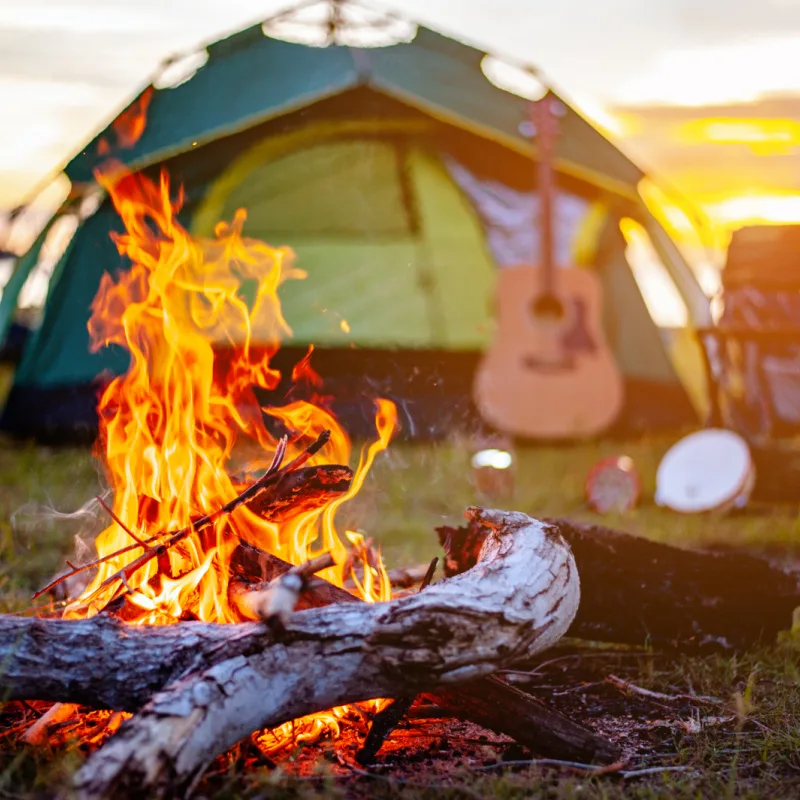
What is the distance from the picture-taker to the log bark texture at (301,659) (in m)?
1.99

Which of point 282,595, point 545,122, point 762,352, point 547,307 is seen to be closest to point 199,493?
point 282,595

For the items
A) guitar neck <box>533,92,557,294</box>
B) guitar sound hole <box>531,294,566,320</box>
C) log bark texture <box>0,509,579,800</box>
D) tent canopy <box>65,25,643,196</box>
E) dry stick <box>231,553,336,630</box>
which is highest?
tent canopy <box>65,25,643,196</box>

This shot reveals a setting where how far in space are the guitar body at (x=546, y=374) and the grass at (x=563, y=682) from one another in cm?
155

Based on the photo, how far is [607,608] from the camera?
3.25m

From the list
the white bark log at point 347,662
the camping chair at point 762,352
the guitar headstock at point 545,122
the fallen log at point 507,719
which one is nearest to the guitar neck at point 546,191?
the guitar headstock at point 545,122

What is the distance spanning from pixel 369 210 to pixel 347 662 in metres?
6.82

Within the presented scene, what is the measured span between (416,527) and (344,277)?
353cm

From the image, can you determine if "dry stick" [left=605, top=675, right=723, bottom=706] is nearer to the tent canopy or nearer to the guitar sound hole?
the guitar sound hole

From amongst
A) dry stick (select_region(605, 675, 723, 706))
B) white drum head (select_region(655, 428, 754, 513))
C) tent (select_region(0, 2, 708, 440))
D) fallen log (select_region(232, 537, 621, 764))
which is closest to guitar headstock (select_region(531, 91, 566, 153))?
tent (select_region(0, 2, 708, 440))

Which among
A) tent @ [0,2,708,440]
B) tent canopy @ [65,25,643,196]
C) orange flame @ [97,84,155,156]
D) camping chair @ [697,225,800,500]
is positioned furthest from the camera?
tent @ [0,2,708,440]

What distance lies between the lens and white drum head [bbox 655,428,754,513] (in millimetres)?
6270

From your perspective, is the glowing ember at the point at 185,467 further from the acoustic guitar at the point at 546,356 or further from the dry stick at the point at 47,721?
the acoustic guitar at the point at 546,356

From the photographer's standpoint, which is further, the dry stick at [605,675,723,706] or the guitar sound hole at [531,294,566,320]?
the guitar sound hole at [531,294,566,320]

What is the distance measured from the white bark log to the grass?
7.3 inches
